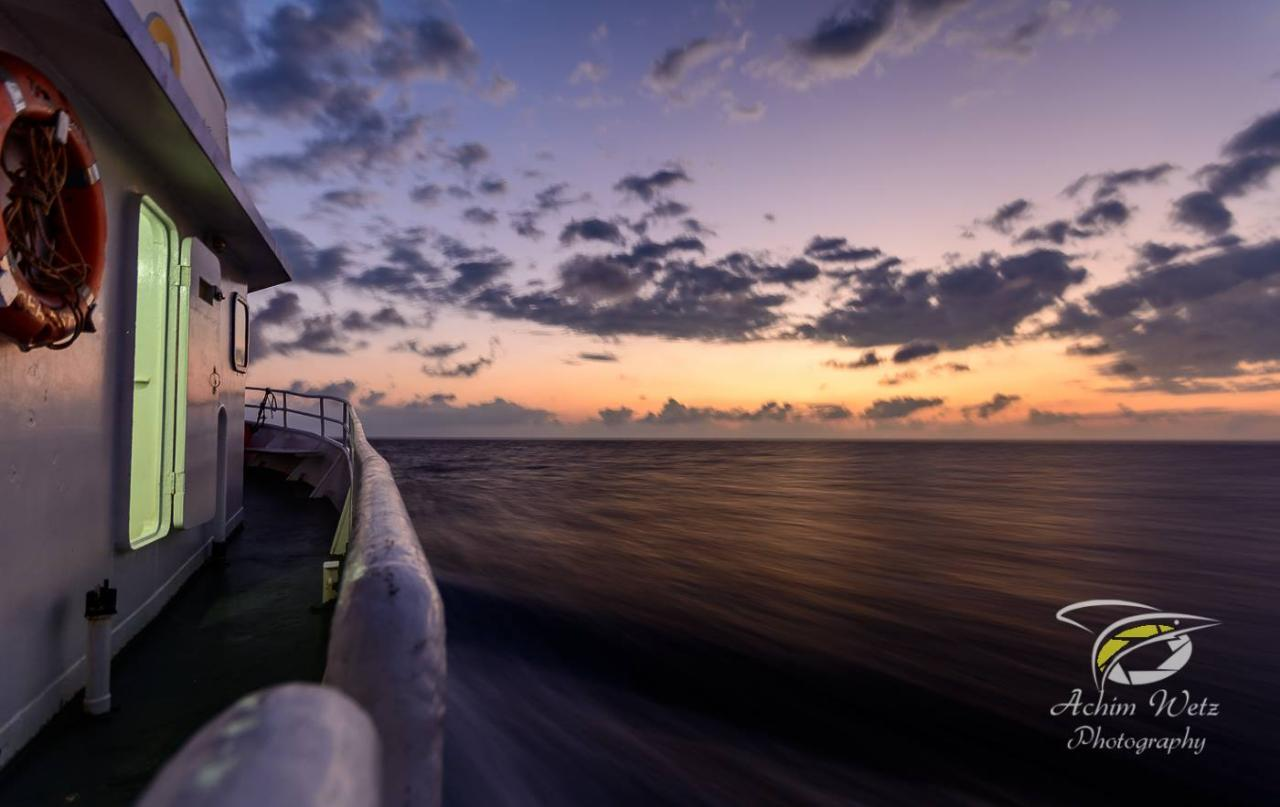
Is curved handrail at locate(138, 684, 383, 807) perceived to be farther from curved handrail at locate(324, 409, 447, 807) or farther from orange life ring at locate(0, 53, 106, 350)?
orange life ring at locate(0, 53, 106, 350)

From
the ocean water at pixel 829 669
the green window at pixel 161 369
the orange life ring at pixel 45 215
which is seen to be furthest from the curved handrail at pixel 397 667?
the green window at pixel 161 369

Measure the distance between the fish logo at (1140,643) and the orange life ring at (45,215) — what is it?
841 centimetres

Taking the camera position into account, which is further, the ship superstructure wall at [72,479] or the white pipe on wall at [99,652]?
the white pipe on wall at [99,652]

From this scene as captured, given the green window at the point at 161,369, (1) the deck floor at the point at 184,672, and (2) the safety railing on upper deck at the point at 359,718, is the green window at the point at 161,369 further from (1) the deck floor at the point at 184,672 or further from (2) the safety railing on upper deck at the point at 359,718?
(2) the safety railing on upper deck at the point at 359,718

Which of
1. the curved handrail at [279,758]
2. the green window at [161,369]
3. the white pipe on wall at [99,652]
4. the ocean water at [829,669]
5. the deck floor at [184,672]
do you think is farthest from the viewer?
the green window at [161,369]

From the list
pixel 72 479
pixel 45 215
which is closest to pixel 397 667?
pixel 45 215

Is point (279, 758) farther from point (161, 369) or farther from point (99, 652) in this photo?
point (161, 369)

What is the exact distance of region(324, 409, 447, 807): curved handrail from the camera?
124 centimetres

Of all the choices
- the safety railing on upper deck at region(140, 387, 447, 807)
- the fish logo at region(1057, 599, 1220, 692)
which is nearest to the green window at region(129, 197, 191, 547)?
the safety railing on upper deck at region(140, 387, 447, 807)

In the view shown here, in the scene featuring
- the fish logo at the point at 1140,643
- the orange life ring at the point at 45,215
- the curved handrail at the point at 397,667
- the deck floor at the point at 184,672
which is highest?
the orange life ring at the point at 45,215

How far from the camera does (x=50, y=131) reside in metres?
2.83

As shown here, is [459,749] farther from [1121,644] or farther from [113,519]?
[1121,644]

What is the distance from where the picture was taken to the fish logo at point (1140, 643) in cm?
679

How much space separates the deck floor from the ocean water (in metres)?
1.40
